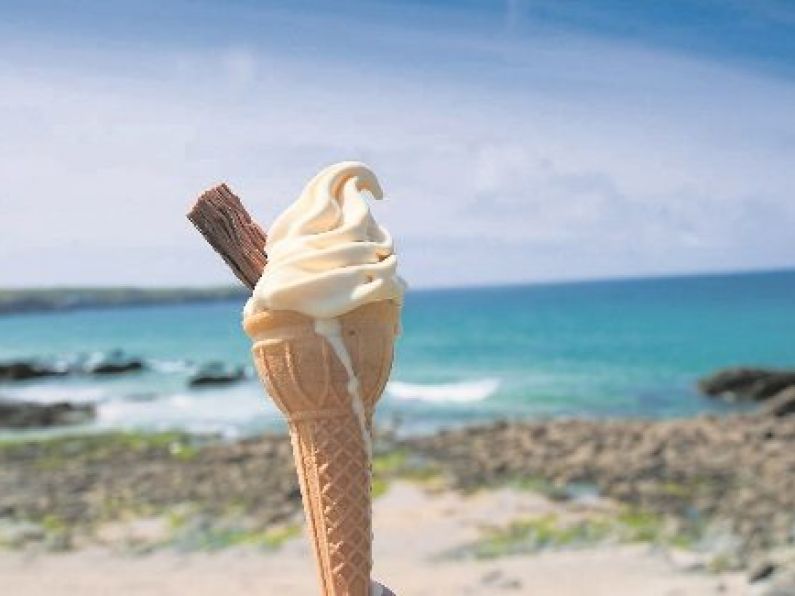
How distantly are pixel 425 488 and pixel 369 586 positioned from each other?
1409cm

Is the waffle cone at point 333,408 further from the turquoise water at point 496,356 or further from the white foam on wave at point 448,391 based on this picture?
the white foam on wave at point 448,391

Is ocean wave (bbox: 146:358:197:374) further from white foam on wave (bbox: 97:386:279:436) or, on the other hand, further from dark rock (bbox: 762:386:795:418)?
dark rock (bbox: 762:386:795:418)

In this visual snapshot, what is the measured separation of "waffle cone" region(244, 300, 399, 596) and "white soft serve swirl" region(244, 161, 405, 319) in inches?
2.8

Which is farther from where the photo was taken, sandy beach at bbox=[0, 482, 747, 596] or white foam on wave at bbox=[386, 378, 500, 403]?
white foam on wave at bbox=[386, 378, 500, 403]

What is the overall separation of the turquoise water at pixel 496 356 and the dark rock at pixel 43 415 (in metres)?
0.67

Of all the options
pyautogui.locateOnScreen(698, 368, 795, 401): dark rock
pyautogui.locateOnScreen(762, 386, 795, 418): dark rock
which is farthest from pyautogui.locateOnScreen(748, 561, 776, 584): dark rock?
pyautogui.locateOnScreen(698, 368, 795, 401): dark rock

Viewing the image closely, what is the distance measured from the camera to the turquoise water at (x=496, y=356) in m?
31.7

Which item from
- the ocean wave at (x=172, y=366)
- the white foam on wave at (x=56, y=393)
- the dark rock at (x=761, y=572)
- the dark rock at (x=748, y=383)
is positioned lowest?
the dark rock at (x=761, y=572)

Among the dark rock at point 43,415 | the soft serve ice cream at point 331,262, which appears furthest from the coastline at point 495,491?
the soft serve ice cream at point 331,262

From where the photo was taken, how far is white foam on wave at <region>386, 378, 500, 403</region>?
115 ft

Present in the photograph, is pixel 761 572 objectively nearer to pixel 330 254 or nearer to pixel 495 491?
pixel 495 491

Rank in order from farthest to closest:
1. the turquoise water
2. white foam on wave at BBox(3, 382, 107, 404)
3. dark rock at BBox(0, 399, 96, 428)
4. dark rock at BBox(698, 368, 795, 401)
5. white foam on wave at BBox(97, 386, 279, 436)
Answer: white foam on wave at BBox(3, 382, 107, 404), the turquoise water, dark rock at BBox(698, 368, 795, 401), dark rock at BBox(0, 399, 96, 428), white foam on wave at BBox(97, 386, 279, 436)

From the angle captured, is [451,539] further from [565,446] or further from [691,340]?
[691,340]

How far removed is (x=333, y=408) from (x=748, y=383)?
27.6 metres
